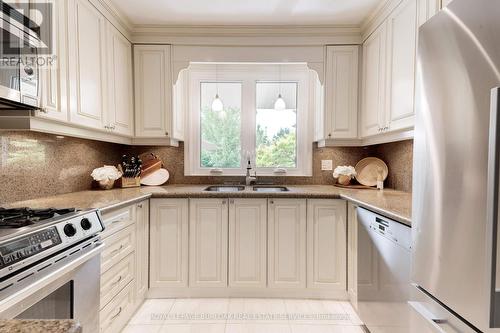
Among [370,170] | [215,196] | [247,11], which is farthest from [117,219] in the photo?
[370,170]

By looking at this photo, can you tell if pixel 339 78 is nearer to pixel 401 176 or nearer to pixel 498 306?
pixel 401 176

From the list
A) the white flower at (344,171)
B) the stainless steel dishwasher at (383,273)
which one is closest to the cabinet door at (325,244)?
the stainless steel dishwasher at (383,273)

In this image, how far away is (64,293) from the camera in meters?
1.18

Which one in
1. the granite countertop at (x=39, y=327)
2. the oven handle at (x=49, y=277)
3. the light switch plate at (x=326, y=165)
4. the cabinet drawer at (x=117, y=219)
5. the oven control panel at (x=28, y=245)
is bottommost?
the oven handle at (x=49, y=277)

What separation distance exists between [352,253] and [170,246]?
4.97 feet

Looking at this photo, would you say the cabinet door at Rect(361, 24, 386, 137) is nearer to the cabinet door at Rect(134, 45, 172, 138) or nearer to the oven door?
the cabinet door at Rect(134, 45, 172, 138)

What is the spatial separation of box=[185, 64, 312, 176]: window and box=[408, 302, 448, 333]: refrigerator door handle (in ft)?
6.30

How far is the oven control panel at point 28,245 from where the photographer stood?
35.1 inches

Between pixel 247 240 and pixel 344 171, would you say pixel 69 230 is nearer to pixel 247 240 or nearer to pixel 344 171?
pixel 247 240

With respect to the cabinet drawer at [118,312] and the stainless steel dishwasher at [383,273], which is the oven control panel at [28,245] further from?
the stainless steel dishwasher at [383,273]

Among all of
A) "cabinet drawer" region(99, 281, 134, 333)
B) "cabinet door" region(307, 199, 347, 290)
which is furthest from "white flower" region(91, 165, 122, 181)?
"cabinet door" region(307, 199, 347, 290)

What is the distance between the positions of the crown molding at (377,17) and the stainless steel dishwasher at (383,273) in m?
1.52

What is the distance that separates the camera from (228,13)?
7.68 ft

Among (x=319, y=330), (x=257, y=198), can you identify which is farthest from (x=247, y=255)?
(x=319, y=330)
